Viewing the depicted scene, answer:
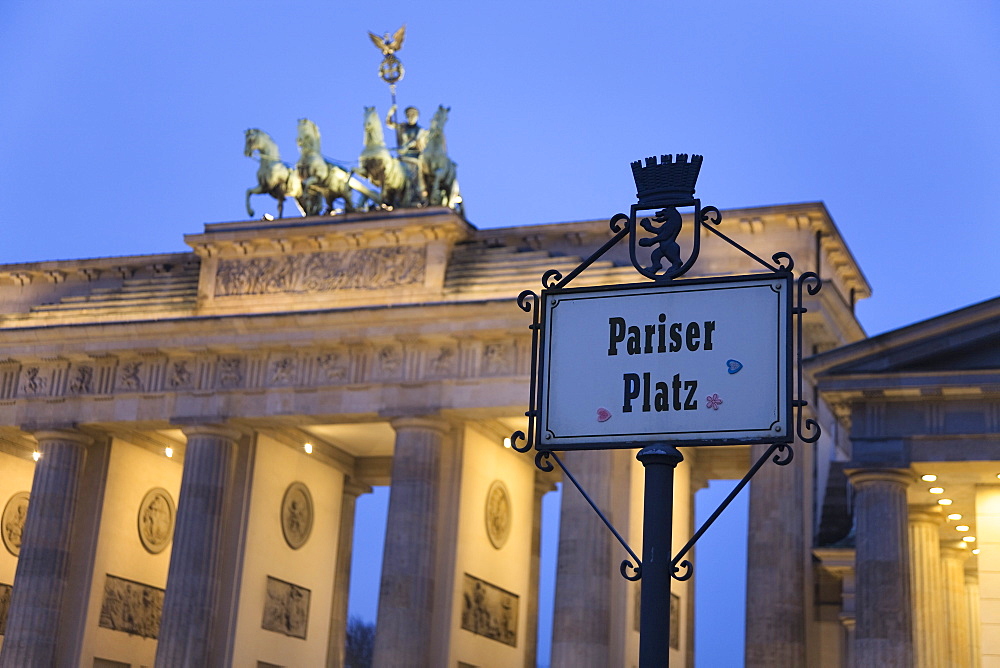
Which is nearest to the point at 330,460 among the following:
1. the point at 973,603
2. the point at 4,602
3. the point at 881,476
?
the point at 4,602

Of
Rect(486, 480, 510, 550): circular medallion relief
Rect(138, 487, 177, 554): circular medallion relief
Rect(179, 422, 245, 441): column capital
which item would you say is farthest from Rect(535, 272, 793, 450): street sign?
Rect(138, 487, 177, 554): circular medallion relief

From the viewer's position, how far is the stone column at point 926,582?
2589cm

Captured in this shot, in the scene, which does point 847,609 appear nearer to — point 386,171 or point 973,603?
point 973,603

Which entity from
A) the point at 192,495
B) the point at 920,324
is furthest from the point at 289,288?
the point at 920,324

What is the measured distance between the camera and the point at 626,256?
127 ft

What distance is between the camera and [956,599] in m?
28.0

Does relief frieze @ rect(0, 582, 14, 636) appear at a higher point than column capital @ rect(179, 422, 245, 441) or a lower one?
lower

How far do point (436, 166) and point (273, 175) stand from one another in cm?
478

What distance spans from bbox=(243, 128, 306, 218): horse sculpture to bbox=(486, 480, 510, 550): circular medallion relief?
953cm

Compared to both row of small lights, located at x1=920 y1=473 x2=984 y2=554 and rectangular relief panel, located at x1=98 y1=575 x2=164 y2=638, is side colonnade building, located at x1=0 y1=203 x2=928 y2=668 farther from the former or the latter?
row of small lights, located at x1=920 y1=473 x2=984 y2=554

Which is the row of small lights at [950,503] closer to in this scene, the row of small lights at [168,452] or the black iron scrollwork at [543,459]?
the row of small lights at [168,452]

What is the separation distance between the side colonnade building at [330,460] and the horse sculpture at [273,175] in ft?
4.17

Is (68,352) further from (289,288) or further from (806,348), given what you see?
(806,348)

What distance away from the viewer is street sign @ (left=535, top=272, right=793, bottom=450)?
19.9 ft
